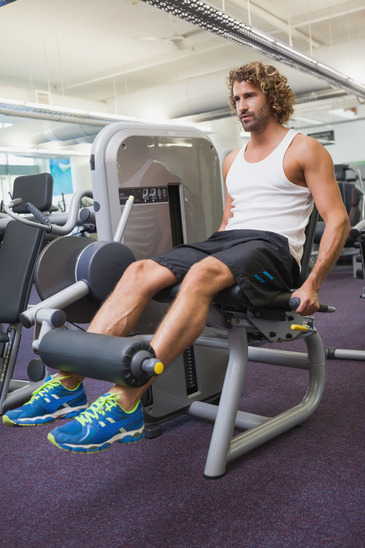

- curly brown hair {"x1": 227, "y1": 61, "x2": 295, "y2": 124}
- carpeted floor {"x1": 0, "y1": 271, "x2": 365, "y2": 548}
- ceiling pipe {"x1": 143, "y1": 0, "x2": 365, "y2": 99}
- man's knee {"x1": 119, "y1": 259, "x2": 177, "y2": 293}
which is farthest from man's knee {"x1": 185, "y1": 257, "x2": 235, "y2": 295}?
ceiling pipe {"x1": 143, "y1": 0, "x2": 365, "y2": 99}

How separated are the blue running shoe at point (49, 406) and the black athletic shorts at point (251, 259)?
1.67 ft

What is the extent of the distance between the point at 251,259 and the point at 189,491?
29.3 inches

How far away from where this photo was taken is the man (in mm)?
1420

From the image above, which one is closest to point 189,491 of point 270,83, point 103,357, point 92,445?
point 92,445

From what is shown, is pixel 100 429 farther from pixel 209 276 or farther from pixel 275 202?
pixel 275 202

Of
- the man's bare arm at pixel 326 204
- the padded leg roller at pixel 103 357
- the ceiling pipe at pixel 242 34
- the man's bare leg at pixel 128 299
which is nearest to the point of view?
the padded leg roller at pixel 103 357

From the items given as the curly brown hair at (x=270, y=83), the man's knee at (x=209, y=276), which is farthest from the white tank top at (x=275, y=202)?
the man's knee at (x=209, y=276)

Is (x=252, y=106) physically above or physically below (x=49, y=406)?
above

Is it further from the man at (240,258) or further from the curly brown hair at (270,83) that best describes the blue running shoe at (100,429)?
the curly brown hair at (270,83)

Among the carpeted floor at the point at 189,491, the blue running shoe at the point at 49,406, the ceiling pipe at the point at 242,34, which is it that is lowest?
the carpeted floor at the point at 189,491

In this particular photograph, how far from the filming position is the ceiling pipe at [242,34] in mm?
4375

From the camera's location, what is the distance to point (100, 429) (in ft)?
4.42

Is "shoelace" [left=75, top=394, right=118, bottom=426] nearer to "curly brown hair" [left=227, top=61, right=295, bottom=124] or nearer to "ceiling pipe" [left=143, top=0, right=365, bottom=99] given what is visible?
"curly brown hair" [left=227, top=61, right=295, bottom=124]

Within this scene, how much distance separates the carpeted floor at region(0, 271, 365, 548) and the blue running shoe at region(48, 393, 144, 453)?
294mm
